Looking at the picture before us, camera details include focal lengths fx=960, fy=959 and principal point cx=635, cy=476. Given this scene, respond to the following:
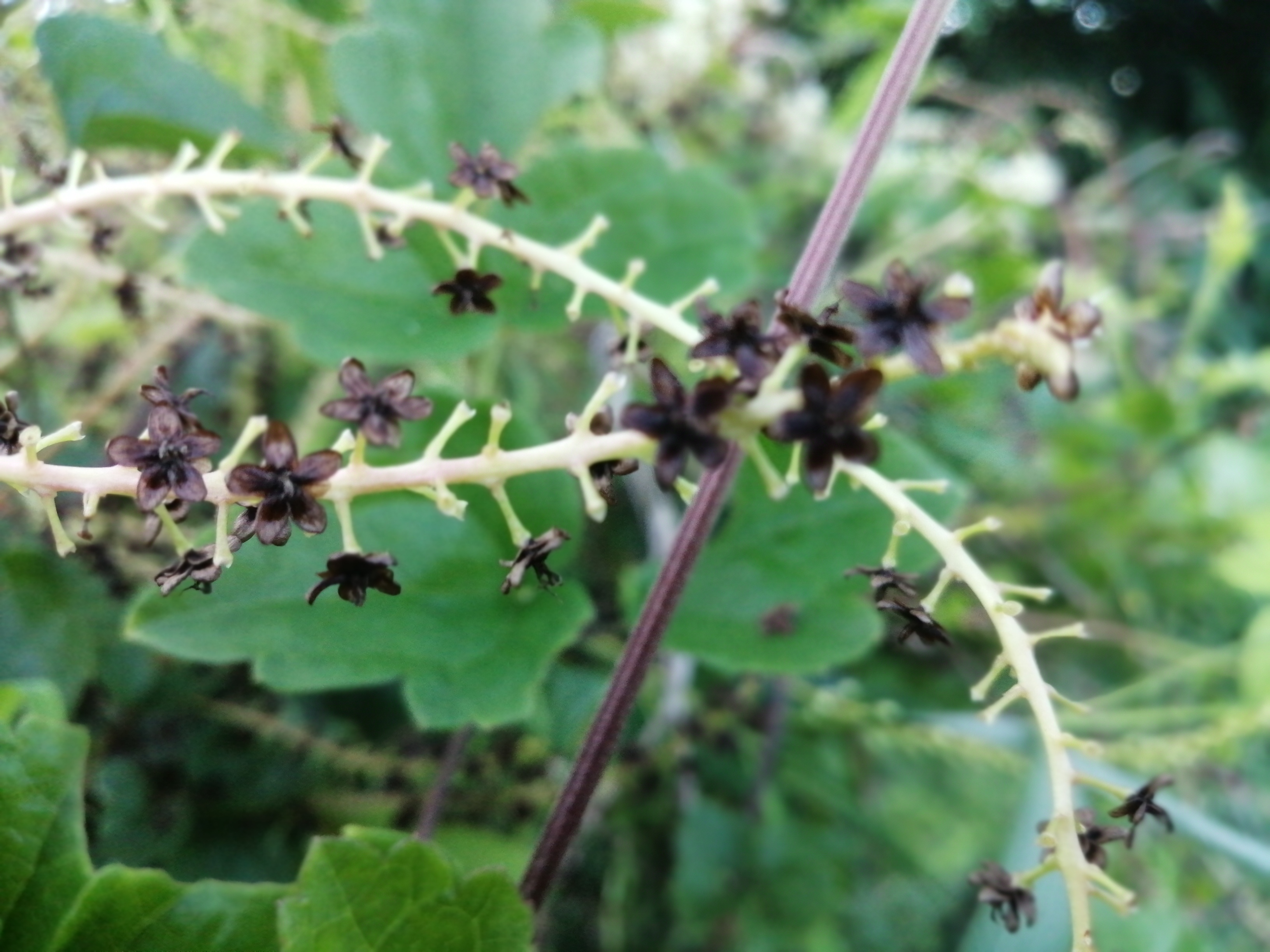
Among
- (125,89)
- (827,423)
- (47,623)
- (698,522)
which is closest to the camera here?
(827,423)

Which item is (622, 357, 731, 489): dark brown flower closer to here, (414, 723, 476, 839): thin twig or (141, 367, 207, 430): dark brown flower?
(141, 367, 207, 430): dark brown flower

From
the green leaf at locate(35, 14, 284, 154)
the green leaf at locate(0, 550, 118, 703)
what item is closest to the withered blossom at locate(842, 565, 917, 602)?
the green leaf at locate(0, 550, 118, 703)

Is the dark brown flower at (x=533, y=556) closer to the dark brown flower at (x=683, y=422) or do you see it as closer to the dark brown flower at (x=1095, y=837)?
the dark brown flower at (x=683, y=422)

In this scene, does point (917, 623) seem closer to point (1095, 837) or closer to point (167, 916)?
point (1095, 837)

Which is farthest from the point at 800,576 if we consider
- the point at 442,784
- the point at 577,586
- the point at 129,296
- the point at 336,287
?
the point at 129,296

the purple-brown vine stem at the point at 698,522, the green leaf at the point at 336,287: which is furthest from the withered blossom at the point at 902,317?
the green leaf at the point at 336,287

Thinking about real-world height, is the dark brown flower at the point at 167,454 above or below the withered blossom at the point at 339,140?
below
